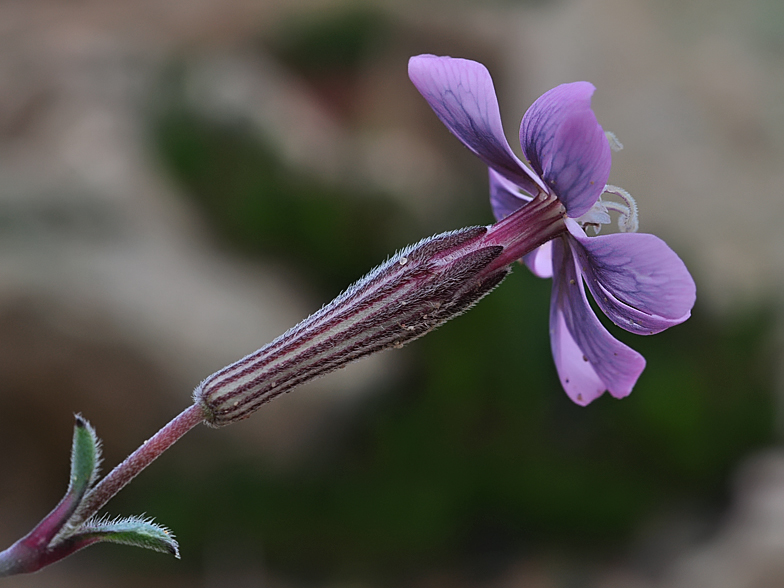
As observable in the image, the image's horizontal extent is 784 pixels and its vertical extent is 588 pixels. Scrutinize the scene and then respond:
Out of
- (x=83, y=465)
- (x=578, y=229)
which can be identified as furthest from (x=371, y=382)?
(x=83, y=465)

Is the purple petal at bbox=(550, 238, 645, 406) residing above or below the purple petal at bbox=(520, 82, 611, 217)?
below

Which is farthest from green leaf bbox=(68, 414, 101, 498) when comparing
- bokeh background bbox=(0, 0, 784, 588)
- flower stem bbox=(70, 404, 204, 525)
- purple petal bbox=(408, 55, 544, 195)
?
bokeh background bbox=(0, 0, 784, 588)

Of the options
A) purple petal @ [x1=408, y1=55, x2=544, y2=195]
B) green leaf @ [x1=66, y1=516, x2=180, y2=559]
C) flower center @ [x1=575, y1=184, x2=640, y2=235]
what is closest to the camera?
green leaf @ [x1=66, y1=516, x2=180, y2=559]

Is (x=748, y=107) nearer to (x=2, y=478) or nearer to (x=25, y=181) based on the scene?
(x=25, y=181)

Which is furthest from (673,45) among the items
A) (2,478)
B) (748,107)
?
(2,478)

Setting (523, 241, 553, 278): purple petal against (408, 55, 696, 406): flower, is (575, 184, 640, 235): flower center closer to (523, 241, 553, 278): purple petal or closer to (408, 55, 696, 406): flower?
(408, 55, 696, 406): flower

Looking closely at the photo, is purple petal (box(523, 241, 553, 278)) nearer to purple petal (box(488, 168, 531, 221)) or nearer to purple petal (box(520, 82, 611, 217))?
purple petal (box(488, 168, 531, 221))

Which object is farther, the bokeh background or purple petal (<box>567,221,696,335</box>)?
the bokeh background

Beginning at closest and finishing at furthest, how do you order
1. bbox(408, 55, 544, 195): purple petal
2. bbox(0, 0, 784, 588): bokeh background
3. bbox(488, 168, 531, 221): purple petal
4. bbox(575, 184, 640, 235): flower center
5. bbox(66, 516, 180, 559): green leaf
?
bbox(66, 516, 180, 559): green leaf → bbox(408, 55, 544, 195): purple petal → bbox(575, 184, 640, 235): flower center → bbox(488, 168, 531, 221): purple petal → bbox(0, 0, 784, 588): bokeh background
